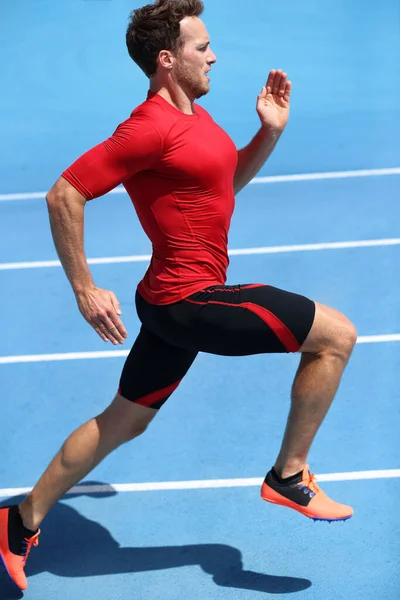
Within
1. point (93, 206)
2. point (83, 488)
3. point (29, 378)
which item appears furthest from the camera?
point (93, 206)

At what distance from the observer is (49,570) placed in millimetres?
4242

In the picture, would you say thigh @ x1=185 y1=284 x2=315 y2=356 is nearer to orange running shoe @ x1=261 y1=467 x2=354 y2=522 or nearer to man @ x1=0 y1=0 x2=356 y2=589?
man @ x1=0 y1=0 x2=356 y2=589

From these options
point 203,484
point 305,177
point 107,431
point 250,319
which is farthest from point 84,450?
point 305,177

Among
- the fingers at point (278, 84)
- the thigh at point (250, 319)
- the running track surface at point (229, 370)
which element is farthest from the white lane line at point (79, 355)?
the thigh at point (250, 319)

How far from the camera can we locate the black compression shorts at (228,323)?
3.68 meters

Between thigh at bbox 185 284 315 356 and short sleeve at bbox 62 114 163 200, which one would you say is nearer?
short sleeve at bbox 62 114 163 200

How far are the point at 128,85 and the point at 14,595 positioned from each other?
27.5 feet

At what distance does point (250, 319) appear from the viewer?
12.1 feet

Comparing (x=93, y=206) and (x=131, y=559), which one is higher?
(x=93, y=206)

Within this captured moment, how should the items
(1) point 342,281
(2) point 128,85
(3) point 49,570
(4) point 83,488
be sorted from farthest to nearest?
(2) point 128,85 < (1) point 342,281 < (4) point 83,488 < (3) point 49,570

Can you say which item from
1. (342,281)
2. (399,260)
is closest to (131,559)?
(342,281)

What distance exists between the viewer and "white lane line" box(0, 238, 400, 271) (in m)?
7.24

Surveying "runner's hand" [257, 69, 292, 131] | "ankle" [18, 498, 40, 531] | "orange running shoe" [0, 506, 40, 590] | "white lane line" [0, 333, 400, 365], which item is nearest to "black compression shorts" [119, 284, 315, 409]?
"ankle" [18, 498, 40, 531]

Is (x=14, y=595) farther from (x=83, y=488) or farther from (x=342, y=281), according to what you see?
(x=342, y=281)
